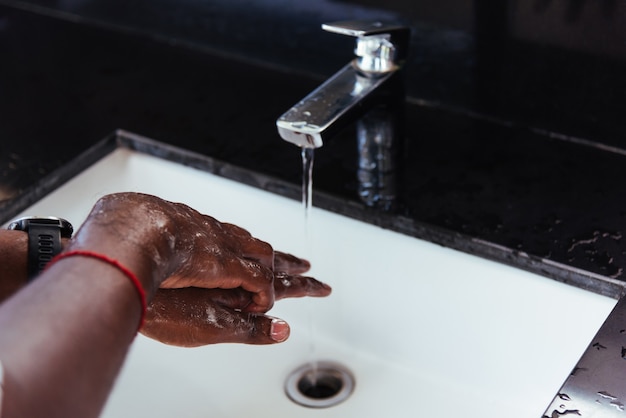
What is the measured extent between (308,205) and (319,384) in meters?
0.21

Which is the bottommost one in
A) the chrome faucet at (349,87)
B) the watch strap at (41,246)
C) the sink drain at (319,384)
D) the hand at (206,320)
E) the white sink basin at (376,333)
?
the sink drain at (319,384)

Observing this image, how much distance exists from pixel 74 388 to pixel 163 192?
0.63 metres

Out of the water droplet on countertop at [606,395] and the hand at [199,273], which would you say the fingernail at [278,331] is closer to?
the hand at [199,273]

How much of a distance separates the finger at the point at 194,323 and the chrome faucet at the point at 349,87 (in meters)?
0.20

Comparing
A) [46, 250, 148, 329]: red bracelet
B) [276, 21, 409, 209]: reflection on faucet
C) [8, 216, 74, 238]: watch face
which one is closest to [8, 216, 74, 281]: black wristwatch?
[8, 216, 74, 238]: watch face

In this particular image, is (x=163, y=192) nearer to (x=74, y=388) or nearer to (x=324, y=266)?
(x=324, y=266)

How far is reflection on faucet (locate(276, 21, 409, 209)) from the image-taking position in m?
0.92

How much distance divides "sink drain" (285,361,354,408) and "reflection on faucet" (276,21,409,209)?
20 centimetres

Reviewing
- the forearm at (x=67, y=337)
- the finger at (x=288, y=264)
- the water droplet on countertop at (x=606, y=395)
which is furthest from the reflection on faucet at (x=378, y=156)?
the forearm at (x=67, y=337)

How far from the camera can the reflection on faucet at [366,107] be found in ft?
3.02

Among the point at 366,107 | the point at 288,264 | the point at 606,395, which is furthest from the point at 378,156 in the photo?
the point at 606,395

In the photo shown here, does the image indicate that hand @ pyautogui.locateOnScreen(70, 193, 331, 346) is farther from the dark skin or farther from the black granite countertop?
the black granite countertop

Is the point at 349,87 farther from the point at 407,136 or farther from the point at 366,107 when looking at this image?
the point at 407,136

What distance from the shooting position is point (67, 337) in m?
0.56
